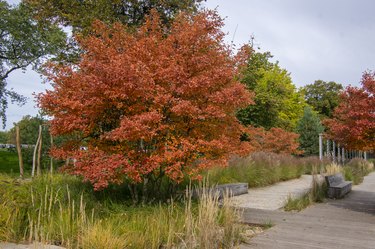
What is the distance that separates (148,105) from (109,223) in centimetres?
221

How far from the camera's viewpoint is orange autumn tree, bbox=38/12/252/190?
6211 mm

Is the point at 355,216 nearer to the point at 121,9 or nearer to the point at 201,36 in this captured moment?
the point at 201,36

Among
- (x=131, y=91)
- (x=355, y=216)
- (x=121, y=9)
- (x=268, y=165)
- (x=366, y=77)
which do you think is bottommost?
(x=355, y=216)

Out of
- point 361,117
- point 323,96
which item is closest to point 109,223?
point 361,117

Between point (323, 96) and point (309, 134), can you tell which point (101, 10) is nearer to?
point (309, 134)

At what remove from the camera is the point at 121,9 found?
600 inches

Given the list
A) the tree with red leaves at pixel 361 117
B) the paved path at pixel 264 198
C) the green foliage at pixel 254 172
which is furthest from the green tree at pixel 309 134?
the tree with red leaves at pixel 361 117

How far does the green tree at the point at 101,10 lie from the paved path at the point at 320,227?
8.86 meters

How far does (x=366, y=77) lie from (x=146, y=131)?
529cm

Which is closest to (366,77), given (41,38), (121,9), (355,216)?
(355,216)

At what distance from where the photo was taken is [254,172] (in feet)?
46.8

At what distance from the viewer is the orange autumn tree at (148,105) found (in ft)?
20.4

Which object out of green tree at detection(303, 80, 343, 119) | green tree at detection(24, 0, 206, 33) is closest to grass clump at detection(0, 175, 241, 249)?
green tree at detection(24, 0, 206, 33)

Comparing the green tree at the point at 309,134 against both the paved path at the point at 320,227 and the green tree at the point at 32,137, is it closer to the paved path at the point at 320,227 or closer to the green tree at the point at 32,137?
the green tree at the point at 32,137
